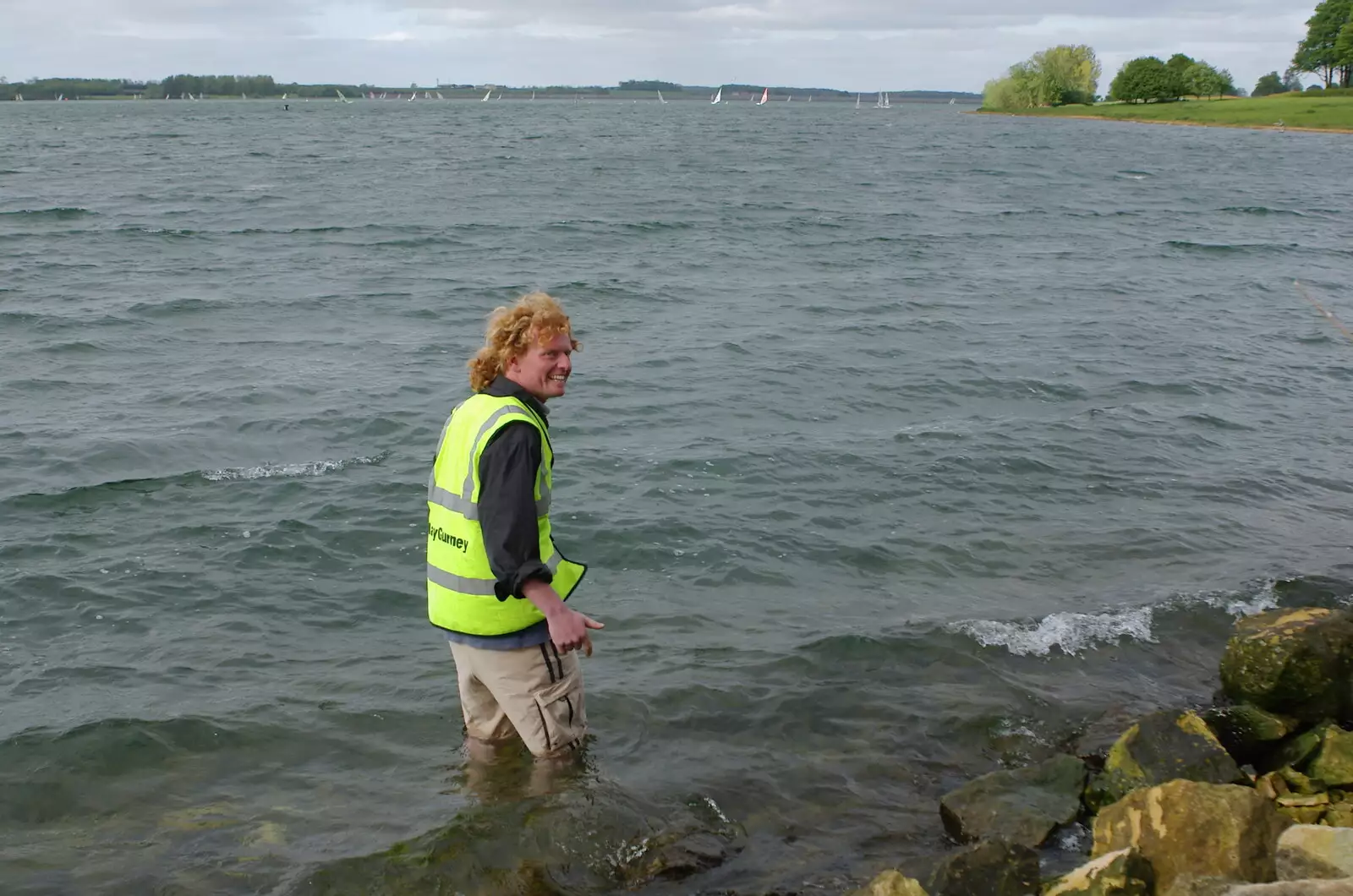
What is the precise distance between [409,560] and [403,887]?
15.1 ft

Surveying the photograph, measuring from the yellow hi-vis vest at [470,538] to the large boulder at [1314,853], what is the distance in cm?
298

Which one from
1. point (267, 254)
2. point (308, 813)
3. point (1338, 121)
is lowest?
point (308, 813)

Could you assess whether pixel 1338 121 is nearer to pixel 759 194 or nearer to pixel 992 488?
pixel 759 194

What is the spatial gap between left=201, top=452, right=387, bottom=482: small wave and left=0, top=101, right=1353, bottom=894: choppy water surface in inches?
3.7

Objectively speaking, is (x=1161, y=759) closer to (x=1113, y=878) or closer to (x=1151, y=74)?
(x=1113, y=878)

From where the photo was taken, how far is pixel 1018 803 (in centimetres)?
593

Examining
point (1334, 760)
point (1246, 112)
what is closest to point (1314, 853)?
point (1334, 760)

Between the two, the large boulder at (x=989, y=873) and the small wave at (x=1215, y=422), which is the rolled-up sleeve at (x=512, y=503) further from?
the small wave at (x=1215, y=422)

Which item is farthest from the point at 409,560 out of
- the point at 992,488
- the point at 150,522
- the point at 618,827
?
the point at 992,488

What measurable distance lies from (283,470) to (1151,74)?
149863 mm

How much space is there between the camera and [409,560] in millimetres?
9789

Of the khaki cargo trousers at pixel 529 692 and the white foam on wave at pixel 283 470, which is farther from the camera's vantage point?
the white foam on wave at pixel 283 470

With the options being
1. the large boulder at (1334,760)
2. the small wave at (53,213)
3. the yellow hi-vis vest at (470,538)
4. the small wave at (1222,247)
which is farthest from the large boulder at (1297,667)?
the small wave at (53,213)

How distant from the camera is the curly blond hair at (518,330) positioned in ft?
16.1
